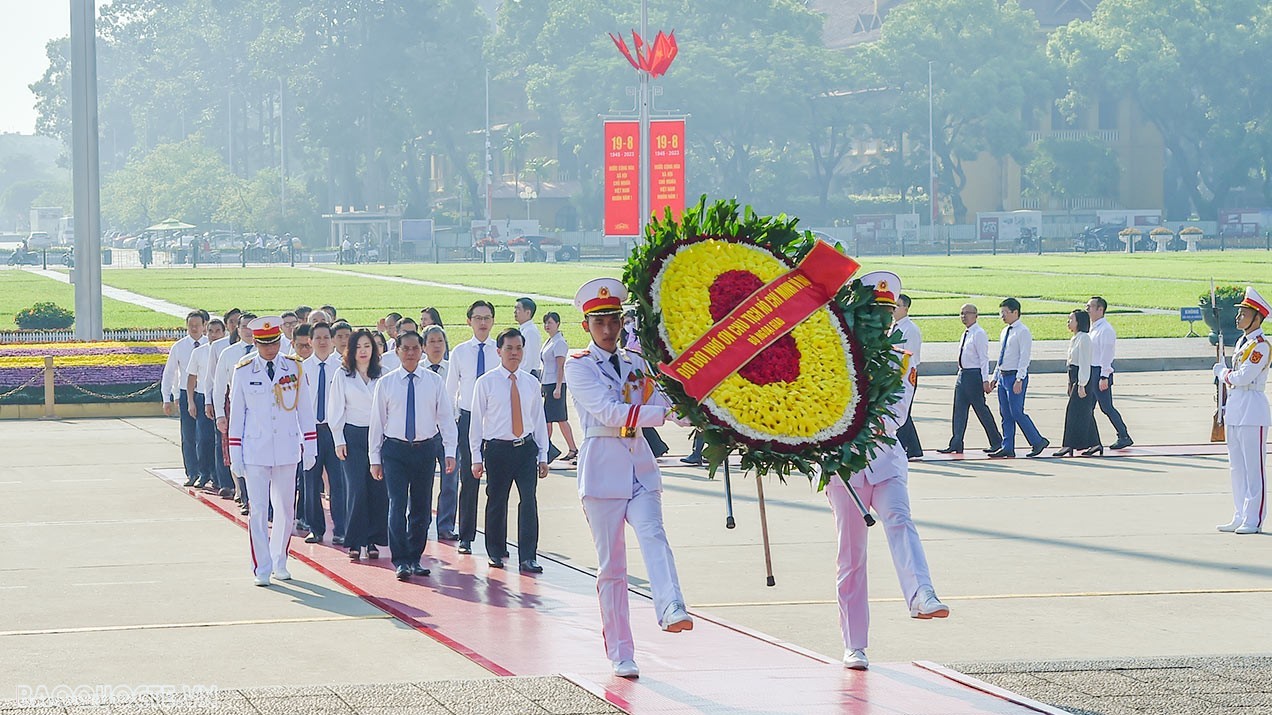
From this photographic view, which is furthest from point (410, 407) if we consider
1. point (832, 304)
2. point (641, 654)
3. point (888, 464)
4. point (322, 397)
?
point (832, 304)

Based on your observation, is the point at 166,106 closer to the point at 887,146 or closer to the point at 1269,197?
the point at 887,146

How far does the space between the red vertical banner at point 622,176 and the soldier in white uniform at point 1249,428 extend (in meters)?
13.5

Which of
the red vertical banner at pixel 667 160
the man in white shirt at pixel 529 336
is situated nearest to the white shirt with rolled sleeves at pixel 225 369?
the man in white shirt at pixel 529 336

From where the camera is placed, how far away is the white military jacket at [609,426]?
24.2 ft

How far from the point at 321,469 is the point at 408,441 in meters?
1.89

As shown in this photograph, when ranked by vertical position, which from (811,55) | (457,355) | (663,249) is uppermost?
(811,55)

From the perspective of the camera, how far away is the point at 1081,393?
52.8 feet

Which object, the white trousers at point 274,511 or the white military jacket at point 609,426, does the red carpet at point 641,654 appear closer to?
the white trousers at point 274,511

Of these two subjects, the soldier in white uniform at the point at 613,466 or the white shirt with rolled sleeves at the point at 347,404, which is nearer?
the soldier in white uniform at the point at 613,466

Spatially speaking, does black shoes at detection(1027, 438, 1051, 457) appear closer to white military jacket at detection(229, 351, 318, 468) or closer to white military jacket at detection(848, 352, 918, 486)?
white military jacket at detection(229, 351, 318, 468)

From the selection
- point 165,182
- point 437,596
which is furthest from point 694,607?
point 165,182

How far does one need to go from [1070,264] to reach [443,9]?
51.5m

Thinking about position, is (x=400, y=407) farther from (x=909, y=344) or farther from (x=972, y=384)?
(x=972, y=384)

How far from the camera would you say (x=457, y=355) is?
1320 cm
